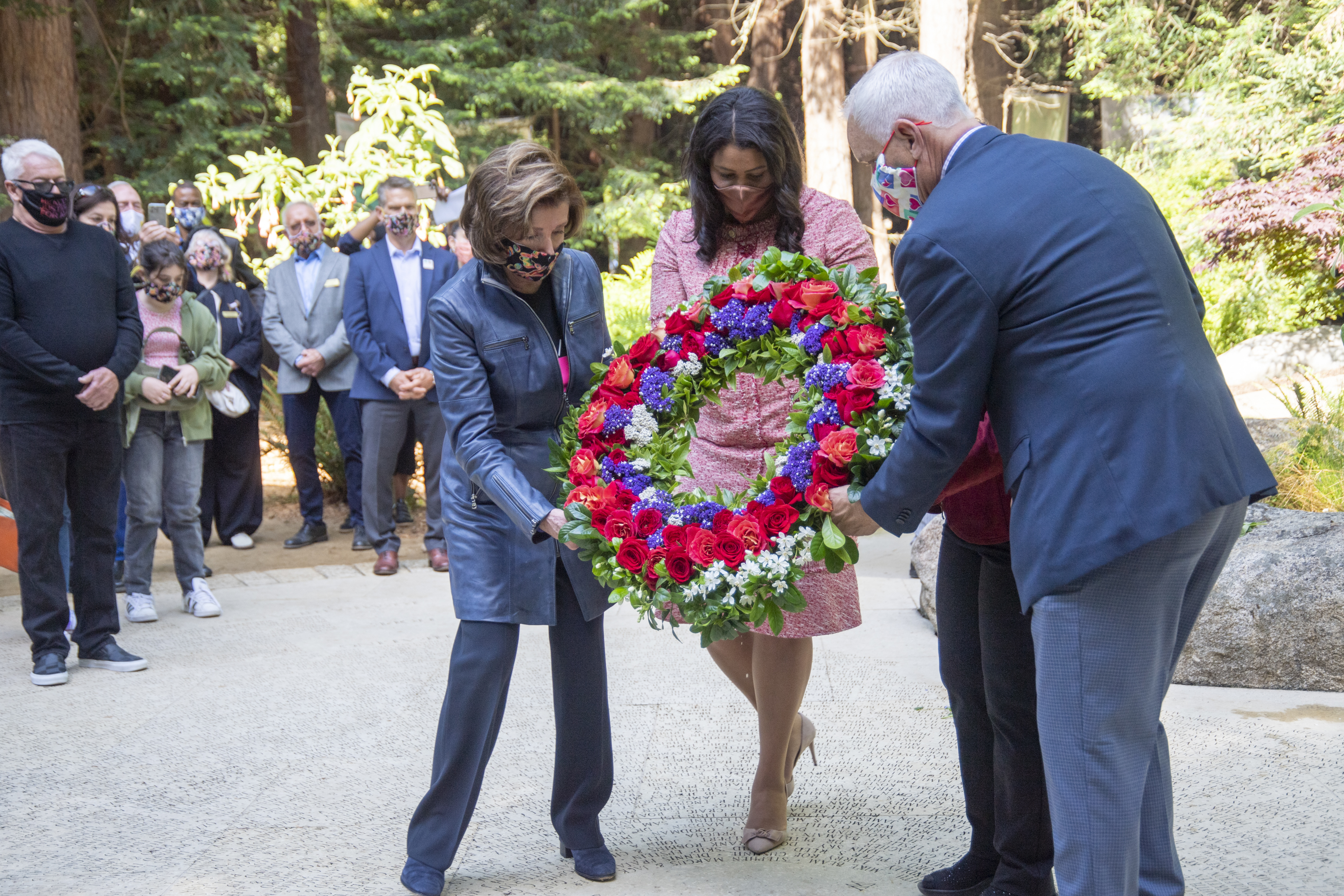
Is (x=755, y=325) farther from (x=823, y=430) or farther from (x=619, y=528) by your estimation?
(x=619, y=528)

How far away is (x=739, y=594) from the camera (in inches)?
112

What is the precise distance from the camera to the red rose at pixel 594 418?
3.18 metres

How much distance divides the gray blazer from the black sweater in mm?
2789

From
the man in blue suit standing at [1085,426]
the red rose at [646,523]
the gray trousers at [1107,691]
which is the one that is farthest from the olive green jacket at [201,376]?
the gray trousers at [1107,691]

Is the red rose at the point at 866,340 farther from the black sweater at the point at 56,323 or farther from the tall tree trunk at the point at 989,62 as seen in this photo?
the tall tree trunk at the point at 989,62

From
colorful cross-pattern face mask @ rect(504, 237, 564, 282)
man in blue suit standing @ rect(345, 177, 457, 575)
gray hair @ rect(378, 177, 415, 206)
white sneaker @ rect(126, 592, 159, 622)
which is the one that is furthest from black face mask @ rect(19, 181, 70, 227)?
colorful cross-pattern face mask @ rect(504, 237, 564, 282)

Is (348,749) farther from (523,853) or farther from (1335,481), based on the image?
(1335,481)

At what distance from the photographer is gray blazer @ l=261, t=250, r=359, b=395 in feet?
27.6

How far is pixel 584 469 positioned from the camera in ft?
10.3

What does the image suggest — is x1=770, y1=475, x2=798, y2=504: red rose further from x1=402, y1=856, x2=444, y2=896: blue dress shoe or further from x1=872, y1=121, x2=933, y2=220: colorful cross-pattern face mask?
x1=402, y1=856, x2=444, y2=896: blue dress shoe

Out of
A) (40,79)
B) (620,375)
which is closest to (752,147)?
(620,375)

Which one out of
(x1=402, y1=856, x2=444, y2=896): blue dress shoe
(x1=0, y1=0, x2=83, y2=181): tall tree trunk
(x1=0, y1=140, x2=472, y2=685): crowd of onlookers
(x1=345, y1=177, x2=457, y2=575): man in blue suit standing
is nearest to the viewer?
(x1=402, y1=856, x2=444, y2=896): blue dress shoe

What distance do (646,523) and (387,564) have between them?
5.00m

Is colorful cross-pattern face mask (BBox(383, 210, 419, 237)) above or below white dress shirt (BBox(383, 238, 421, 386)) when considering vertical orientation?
above
